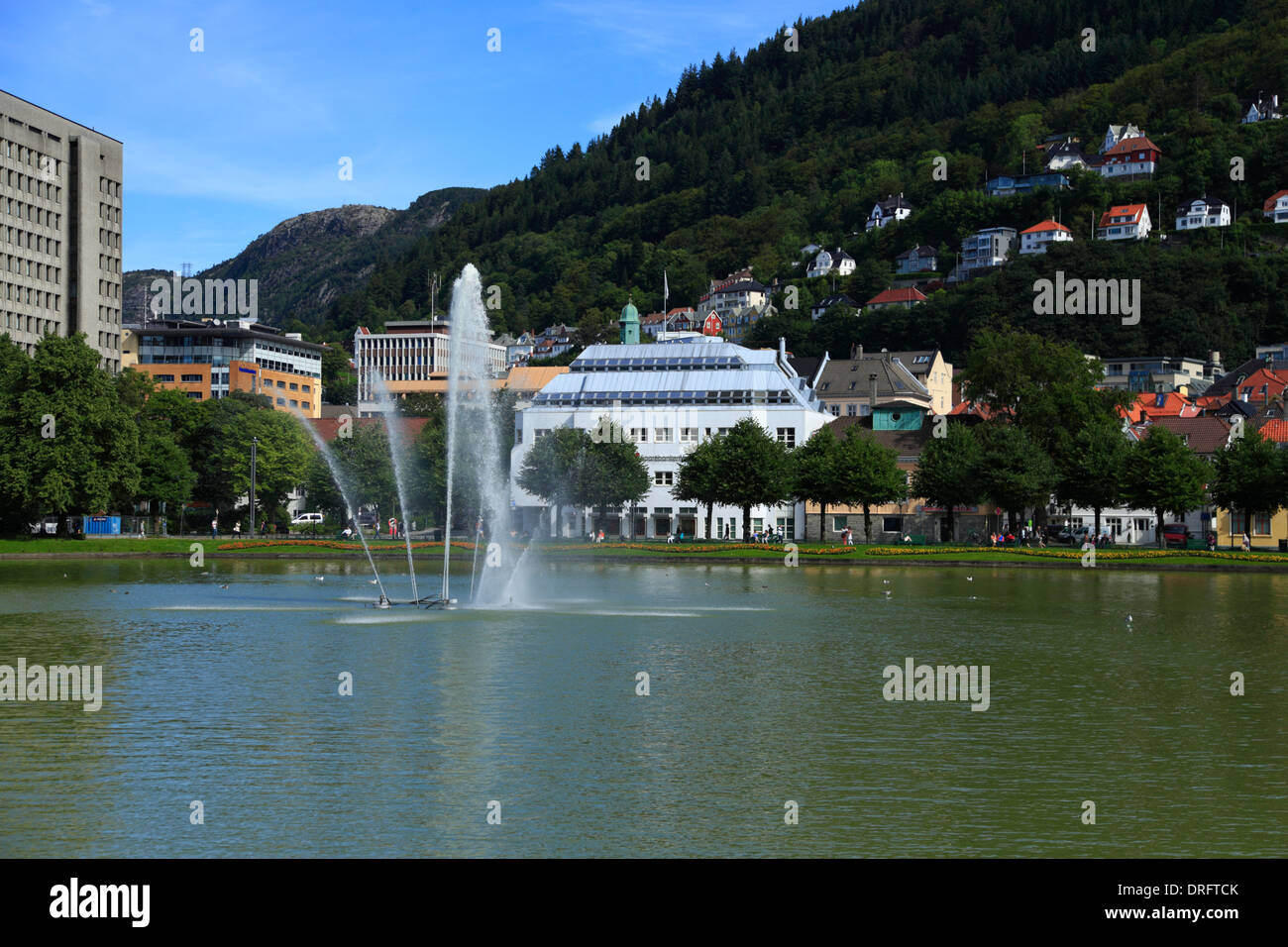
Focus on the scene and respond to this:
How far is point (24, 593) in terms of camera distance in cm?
6412

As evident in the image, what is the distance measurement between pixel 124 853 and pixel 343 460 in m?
115

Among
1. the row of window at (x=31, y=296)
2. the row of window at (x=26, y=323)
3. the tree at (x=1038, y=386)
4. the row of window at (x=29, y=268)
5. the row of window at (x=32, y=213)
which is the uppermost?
the row of window at (x=32, y=213)

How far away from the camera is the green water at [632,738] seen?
2105 cm

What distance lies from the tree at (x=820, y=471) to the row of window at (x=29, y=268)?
10339 cm

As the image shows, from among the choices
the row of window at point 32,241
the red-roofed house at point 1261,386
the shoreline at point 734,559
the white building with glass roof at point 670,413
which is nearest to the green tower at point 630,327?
the white building with glass roof at point 670,413

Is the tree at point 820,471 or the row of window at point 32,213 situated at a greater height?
the row of window at point 32,213

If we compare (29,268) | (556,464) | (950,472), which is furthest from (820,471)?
(29,268)

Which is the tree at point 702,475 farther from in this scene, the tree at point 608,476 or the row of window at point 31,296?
the row of window at point 31,296

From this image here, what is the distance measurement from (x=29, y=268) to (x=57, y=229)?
28.5ft

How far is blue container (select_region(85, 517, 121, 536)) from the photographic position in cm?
12325

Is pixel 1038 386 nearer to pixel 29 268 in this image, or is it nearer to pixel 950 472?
pixel 950 472

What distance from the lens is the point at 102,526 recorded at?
123750 mm
